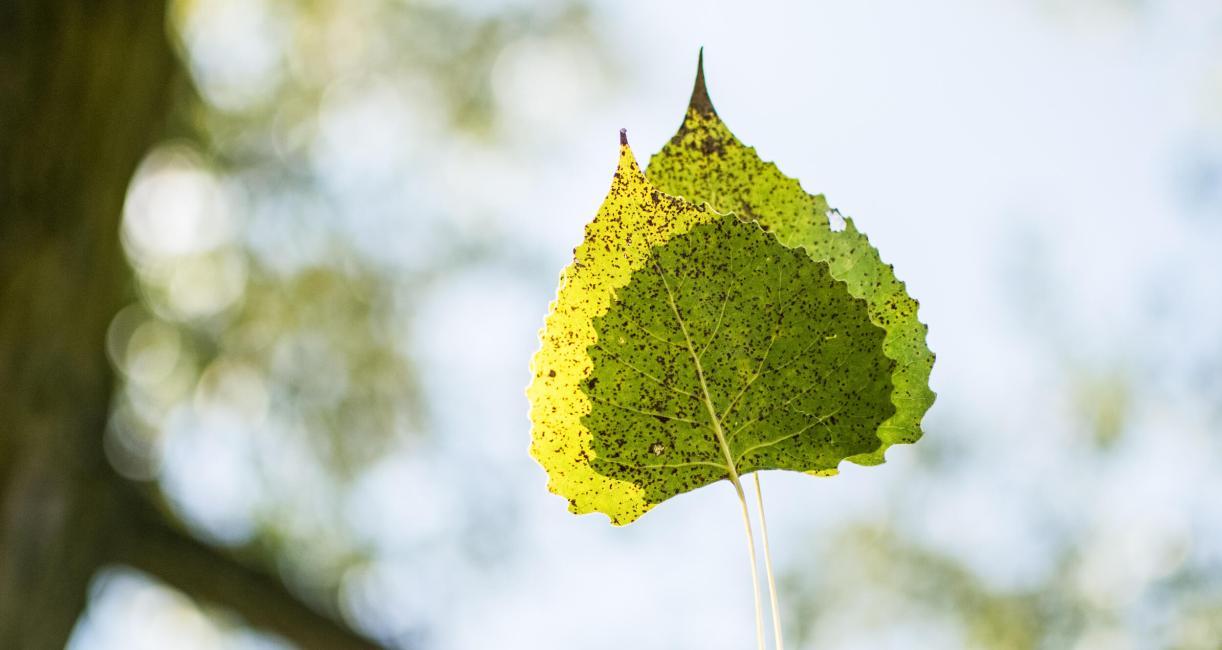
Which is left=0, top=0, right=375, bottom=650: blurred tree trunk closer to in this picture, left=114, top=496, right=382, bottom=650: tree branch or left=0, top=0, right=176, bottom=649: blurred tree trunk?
left=0, top=0, right=176, bottom=649: blurred tree trunk

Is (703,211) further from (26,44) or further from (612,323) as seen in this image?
(26,44)

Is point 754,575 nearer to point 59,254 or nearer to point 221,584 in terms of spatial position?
point 59,254

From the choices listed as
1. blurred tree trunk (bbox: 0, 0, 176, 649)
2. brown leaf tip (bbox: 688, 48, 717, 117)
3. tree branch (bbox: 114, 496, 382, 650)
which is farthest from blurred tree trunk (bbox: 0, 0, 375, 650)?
brown leaf tip (bbox: 688, 48, 717, 117)

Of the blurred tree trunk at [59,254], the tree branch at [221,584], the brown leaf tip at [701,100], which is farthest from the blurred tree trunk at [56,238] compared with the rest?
the brown leaf tip at [701,100]

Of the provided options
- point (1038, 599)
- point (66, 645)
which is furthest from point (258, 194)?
point (1038, 599)

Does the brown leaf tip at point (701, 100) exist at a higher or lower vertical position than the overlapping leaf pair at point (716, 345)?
higher

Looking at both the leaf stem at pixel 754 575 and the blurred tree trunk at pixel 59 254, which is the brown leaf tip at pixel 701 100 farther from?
the blurred tree trunk at pixel 59 254

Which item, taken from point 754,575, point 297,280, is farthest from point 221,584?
point 754,575
